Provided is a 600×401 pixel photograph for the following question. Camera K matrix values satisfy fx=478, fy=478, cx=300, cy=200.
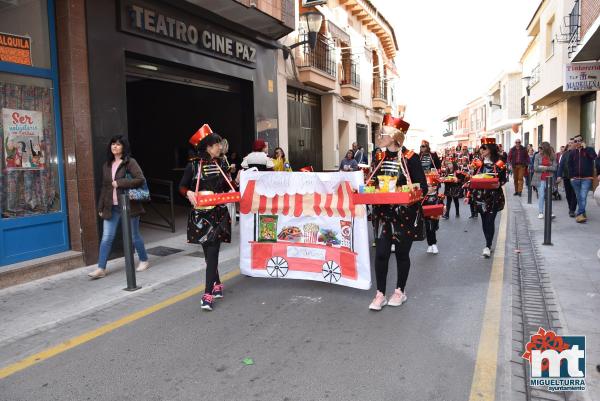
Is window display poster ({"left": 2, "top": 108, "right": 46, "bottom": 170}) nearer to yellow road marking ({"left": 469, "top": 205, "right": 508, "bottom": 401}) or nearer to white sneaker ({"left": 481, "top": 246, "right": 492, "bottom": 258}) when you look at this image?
yellow road marking ({"left": 469, "top": 205, "right": 508, "bottom": 401})

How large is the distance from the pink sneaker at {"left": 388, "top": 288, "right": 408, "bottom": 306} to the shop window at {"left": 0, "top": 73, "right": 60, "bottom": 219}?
15.8 feet

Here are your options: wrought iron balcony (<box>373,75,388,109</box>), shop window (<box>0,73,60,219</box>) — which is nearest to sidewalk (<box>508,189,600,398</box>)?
shop window (<box>0,73,60,219</box>)

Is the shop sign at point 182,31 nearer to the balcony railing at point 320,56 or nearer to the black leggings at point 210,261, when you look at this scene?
the balcony railing at point 320,56

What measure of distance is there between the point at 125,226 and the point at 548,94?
59.6 feet

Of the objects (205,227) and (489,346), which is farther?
(205,227)

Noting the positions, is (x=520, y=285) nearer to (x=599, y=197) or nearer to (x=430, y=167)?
(x=599, y=197)

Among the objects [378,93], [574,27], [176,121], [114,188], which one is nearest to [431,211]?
[114,188]

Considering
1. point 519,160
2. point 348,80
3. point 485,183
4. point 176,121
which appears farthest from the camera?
point 348,80

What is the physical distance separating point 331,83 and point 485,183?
1157 cm

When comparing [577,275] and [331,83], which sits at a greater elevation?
[331,83]

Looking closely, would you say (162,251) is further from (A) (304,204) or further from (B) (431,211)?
(B) (431,211)

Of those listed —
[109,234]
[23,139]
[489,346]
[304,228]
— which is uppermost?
[23,139]

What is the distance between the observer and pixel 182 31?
357 inches

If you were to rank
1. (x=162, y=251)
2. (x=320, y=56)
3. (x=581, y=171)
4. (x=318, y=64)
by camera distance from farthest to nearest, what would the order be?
(x=320, y=56) → (x=318, y=64) → (x=581, y=171) → (x=162, y=251)
